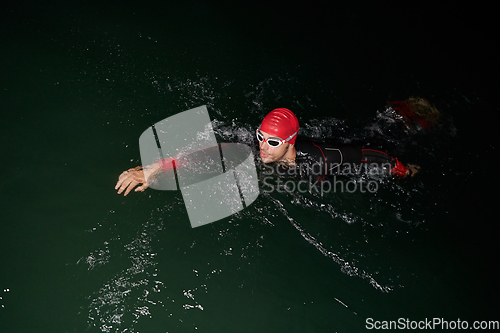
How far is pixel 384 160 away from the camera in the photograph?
375 cm

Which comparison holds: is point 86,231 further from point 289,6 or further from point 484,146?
point 484,146

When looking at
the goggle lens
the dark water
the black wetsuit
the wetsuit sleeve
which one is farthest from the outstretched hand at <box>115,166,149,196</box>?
the wetsuit sleeve

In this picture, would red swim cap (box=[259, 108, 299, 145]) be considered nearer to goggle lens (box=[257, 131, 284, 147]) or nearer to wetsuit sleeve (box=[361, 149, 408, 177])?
goggle lens (box=[257, 131, 284, 147])

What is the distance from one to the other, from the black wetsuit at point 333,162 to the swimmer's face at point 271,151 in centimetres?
22

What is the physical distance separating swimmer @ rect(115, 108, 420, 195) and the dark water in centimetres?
27

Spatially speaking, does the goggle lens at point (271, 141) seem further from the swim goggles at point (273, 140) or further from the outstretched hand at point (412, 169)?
the outstretched hand at point (412, 169)

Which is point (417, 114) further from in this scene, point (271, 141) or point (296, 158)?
point (271, 141)

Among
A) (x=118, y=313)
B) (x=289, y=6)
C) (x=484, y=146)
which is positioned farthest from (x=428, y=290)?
(x=289, y=6)

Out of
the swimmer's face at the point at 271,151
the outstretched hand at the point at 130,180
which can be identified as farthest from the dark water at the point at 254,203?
the swimmer's face at the point at 271,151

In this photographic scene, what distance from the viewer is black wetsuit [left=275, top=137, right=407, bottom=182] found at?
3.52 m

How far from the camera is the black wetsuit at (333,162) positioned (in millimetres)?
3523

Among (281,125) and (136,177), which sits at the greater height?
(281,125)

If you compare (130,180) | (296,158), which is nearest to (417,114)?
(296,158)

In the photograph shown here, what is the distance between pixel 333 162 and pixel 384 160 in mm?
690
